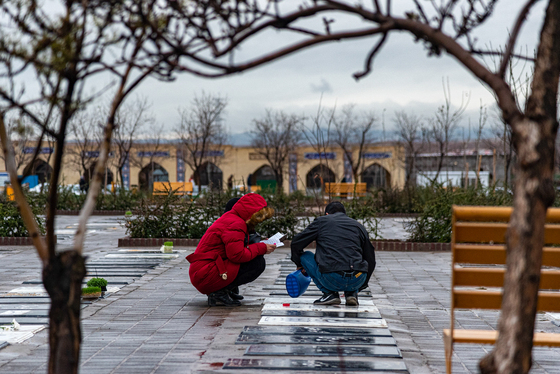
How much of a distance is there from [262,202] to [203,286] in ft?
3.41

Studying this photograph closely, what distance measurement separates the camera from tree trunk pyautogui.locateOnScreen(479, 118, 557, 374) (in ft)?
8.27

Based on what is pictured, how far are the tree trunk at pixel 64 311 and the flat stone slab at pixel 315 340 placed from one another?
212cm

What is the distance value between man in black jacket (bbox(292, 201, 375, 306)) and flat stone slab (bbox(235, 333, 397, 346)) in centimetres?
135

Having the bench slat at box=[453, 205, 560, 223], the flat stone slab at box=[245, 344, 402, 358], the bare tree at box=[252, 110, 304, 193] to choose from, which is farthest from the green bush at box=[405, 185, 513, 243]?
the bare tree at box=[252, 110, 304, 193]

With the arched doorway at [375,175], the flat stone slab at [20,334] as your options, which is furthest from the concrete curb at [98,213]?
the arched doorway at [375,175]

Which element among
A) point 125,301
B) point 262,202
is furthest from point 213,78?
point 125,301

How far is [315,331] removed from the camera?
5.34 m

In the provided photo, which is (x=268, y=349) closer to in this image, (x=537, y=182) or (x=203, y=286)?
(x=203, y=286)

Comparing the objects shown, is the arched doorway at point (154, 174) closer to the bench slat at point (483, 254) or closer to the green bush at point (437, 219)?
the green bush at point (437, 219)

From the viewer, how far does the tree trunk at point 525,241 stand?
99.2 inches

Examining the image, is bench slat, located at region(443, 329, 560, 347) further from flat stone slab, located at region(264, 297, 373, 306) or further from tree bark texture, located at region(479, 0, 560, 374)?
flat stone slab, located at region(264, 297, 373, 306)

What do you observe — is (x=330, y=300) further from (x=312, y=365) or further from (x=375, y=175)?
(x=375, y=175)

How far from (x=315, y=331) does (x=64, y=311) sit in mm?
2766

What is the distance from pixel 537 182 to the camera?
2.52 metres
